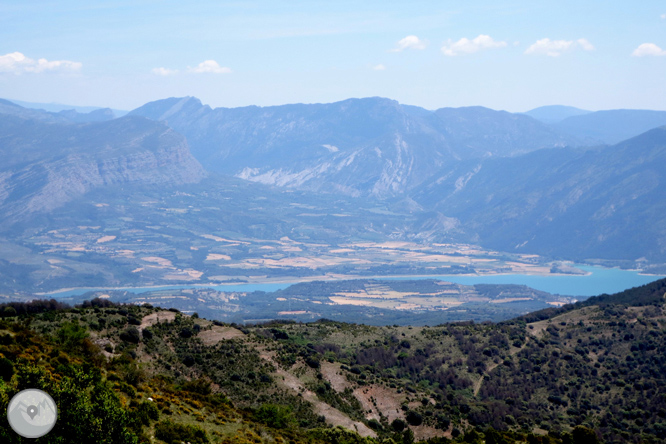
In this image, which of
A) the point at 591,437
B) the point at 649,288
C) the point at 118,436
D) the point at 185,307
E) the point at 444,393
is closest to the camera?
the point at 118,436

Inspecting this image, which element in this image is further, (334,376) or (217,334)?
(217,334)

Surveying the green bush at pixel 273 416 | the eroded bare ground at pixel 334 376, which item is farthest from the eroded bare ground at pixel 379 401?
the green bush at pixel 273 416

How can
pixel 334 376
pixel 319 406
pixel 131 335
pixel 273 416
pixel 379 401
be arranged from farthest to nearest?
pixel 334 376, pixel 379 401, pixel 131 335, pixel 319 406, pixel 273 416

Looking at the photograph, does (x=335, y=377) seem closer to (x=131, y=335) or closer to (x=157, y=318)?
(x=157, y=318)

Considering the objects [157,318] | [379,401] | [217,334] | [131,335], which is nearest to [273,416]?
[379,401]

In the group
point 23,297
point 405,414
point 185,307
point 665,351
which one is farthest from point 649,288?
point 23,297

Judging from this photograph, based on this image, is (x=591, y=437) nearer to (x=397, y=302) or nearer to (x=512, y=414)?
(x=512, y=414)

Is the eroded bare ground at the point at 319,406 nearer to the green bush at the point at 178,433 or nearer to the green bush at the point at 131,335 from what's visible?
the green bush at the point at 131,335
